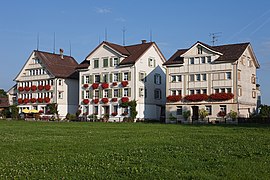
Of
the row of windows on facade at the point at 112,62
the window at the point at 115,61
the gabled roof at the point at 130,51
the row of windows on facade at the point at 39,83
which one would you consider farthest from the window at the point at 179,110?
the row of windows on facade at the point at 39,83

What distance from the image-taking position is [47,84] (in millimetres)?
77438

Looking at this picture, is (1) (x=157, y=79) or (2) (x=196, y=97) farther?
(1) (x=157, y=79)

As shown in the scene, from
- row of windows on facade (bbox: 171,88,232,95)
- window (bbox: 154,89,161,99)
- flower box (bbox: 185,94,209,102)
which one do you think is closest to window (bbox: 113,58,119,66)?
window (bbox: 154,89,161,99)

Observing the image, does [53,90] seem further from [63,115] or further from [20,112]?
[20,112]

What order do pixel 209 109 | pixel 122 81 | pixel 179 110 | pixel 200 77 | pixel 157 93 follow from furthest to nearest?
pixel 157 93 → pixel 122 81 → pixel 179 110 → pixel 200 77 → pixel 209 109

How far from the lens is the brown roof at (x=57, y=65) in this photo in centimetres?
7669

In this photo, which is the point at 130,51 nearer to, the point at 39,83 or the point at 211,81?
the point at 211,81

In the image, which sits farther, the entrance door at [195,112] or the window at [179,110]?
the window at [179,110]

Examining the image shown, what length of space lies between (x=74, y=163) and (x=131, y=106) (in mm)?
51025

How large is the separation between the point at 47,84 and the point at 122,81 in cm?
1845

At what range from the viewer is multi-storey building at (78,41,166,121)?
65375 millimetres

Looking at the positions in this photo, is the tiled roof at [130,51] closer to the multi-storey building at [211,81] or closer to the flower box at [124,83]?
the flower box at [124,83]

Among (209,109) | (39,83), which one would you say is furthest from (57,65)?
(209,109)

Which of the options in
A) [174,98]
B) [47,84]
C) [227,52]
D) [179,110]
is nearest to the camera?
[227,52]
